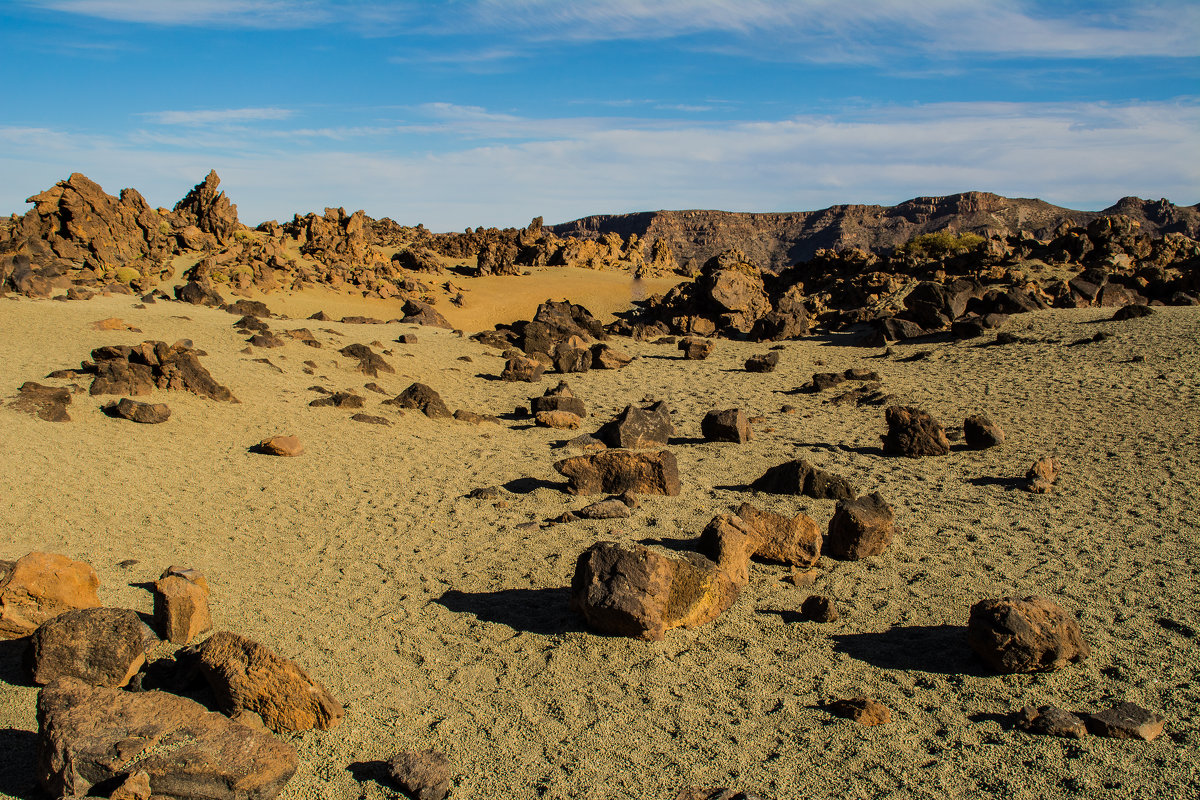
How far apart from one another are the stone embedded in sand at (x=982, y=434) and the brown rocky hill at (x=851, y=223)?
2351 inches

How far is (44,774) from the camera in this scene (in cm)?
351

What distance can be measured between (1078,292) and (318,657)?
22.3 metres

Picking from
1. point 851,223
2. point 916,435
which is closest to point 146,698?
point 916,435

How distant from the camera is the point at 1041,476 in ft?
28.3

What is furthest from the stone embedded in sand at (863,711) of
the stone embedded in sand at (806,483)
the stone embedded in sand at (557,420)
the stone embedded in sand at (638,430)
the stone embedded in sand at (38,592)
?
the stone embedded in sand at (557,420)

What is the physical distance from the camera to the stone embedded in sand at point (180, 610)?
5.20 metres

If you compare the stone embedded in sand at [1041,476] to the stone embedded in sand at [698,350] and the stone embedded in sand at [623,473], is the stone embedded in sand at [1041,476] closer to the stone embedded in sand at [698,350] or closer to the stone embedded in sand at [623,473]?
the stone embedded in sand at [623,473]

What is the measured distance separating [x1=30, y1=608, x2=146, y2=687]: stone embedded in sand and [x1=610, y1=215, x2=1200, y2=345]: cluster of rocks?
1874cm

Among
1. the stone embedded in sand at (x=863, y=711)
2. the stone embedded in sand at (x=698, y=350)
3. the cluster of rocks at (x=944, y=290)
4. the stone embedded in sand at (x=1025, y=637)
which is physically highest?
the cluster of rocks at (x=944, y=290)

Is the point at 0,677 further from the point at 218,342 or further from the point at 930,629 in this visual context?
the point at 218,342

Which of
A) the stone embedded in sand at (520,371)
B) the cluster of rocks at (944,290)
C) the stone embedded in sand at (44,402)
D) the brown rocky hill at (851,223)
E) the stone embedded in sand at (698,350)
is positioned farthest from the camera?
the brown rocky hill at (851,223)

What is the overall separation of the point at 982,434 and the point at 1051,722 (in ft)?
22.7

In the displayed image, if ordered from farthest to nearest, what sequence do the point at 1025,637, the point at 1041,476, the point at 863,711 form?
the point at 1041,476 → the point at 1025,637 → the point at 863,711

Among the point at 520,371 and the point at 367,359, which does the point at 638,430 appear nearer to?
the point at 520,371
